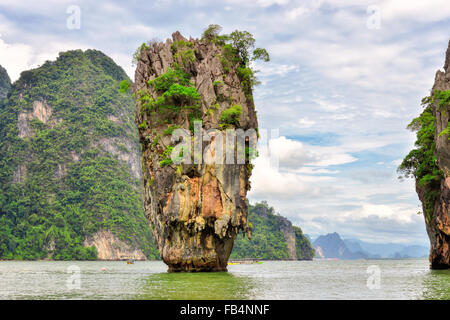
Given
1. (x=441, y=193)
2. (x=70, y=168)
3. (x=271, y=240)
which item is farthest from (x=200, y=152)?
(x=271, y=240)

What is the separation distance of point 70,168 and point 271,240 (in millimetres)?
56773

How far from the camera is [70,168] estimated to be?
127m

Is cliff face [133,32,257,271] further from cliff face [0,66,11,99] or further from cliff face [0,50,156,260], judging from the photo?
cliff face [0,66,11,99]

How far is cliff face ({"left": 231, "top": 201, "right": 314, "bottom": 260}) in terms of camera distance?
5197 inches

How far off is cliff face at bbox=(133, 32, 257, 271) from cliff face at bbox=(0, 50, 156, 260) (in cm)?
7470

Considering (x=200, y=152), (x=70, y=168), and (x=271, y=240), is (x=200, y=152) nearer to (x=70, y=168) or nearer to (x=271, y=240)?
(x=70, y=168)

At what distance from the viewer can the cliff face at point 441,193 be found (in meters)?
29.5

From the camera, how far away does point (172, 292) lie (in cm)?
2034

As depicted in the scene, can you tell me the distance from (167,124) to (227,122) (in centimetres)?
428

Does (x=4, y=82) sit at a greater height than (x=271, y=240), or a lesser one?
greater

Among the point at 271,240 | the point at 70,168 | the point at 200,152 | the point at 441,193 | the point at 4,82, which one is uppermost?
the point at 4,82

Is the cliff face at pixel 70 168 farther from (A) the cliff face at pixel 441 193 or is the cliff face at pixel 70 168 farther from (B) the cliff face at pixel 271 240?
(A) the cliff face at pixel 441 193

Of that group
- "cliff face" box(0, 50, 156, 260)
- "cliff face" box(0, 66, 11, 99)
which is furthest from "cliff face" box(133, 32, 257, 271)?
"cliff face" box(0, 66, 11, 99)
